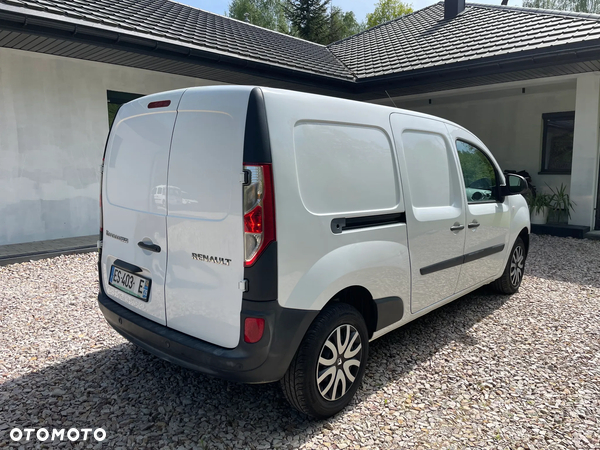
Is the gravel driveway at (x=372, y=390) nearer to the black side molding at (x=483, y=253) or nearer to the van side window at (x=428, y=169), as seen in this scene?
the black side molding at (x=483, y=253)

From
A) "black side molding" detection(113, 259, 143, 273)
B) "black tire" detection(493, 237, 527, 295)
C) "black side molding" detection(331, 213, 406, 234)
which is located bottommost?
"black tire" detection(493, 237, 527, 295)

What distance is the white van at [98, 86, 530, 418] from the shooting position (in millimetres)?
2324

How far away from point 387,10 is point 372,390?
42119 mm

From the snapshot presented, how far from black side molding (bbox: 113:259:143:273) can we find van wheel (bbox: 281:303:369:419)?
1173 millimetres

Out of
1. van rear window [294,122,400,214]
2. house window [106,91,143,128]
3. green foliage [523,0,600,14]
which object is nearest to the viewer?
van rear window [294,122,400,214]

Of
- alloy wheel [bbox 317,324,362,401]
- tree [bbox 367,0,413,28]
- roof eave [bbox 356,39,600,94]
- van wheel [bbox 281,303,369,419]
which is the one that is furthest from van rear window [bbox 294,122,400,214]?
tree [bbox 367,0,413,28]

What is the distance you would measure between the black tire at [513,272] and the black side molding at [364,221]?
8.17 feet

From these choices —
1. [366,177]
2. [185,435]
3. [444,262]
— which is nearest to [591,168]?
[444,262]

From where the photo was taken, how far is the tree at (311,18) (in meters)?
32.1

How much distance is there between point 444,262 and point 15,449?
10.3 ft

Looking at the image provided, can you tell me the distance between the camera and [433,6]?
1538 cm

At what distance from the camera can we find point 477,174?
424 cm

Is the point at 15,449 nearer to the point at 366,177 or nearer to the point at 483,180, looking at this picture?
the point at 366,177

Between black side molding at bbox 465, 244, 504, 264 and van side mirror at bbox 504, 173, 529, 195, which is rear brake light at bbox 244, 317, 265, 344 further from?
van side mirror at bbox 504, 173, 529, 195
